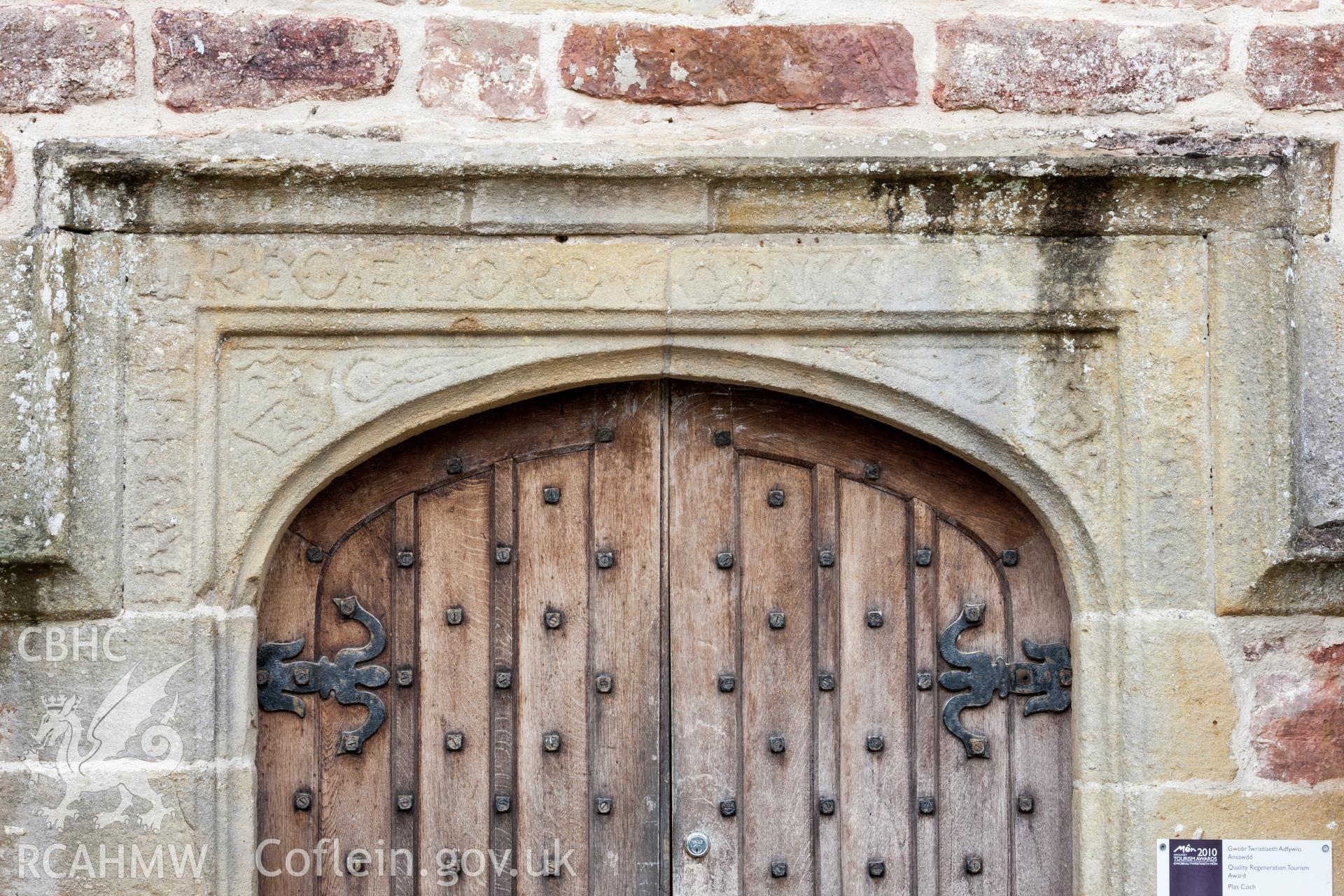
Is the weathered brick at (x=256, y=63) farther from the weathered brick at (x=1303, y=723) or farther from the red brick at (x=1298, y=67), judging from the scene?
the weathered brick at (x=1303, y=723)

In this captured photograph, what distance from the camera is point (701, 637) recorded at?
2.28m

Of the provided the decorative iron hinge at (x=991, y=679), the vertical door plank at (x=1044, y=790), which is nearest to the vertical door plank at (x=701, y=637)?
the decorative iron hinge at (x=991, y=679)

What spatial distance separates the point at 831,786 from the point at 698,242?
3.23 feet

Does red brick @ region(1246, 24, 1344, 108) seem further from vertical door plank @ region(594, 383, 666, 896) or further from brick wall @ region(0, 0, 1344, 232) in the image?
vertical door plank @ region(594, 383, 666, 896)

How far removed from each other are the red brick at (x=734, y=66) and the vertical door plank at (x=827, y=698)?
666 mm

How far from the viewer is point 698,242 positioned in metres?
2.10

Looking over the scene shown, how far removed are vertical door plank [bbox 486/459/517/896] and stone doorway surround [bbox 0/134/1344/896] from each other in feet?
0.90

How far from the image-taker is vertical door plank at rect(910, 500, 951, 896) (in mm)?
2254

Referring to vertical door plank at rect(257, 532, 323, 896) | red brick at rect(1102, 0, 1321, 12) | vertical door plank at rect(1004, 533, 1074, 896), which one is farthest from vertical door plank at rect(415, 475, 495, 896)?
red brick at rect(1102, 0, 1321, 12)

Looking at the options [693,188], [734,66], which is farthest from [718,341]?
[734,66]

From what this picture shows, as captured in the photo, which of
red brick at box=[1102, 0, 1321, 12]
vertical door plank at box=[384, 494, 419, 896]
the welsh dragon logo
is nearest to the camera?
the welsh dragon logo

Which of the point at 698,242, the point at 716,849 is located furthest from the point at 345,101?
the point at 716,849

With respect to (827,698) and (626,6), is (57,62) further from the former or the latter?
(827,698)

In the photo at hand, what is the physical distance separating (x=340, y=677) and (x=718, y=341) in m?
0.89
